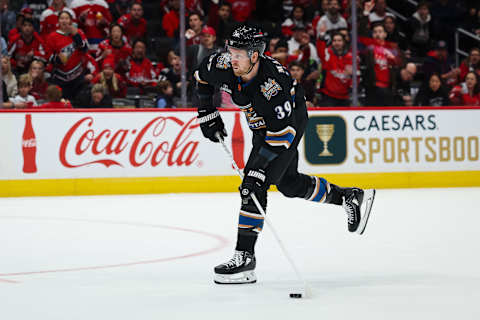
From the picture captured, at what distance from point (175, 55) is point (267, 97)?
221 inches

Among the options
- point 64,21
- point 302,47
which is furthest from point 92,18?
point 302,47

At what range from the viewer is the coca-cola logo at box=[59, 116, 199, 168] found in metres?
8.97

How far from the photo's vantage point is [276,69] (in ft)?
13.1

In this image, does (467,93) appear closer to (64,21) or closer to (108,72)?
(108,72)

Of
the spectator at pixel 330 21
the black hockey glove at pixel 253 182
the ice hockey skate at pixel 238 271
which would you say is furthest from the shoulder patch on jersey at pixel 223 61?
the spectator at pixel 330 21

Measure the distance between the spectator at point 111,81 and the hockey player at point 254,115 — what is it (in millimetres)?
5061

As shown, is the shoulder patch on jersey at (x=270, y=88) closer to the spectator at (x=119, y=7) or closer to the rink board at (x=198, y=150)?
the rink board at (x=198, y=150)

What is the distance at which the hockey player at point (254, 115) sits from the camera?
12.8ft

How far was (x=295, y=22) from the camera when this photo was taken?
1096 cm

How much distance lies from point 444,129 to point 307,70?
1.84 m

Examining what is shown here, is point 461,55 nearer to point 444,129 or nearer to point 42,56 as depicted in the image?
point 444,129

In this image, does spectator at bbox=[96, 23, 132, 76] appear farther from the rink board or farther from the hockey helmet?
the hockey helmet

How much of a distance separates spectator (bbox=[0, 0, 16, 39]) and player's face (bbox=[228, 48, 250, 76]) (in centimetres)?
591

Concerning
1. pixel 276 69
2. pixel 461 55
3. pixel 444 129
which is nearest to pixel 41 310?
pixel 276 69
